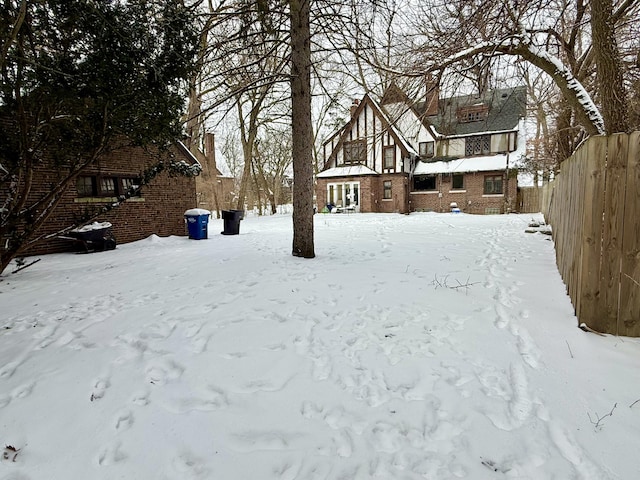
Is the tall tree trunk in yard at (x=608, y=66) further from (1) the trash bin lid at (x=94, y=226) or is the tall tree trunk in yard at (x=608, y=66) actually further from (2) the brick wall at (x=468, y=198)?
(2) the brick wall at (x=468, y=198)

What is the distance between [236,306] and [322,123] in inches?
1000

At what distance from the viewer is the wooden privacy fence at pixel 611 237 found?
295 centimetres

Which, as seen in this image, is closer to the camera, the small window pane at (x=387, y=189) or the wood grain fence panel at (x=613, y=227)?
the wood grain fence panel at (x=613, y=227)

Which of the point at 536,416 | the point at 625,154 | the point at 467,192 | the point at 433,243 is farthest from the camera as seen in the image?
the point at 467,192

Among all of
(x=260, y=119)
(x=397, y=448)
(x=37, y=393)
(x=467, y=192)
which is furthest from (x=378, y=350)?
(x=467, y=192)

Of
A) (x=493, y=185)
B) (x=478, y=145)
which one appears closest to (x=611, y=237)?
(x=493, y=185)

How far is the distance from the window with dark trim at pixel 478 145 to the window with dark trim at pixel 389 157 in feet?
17.2

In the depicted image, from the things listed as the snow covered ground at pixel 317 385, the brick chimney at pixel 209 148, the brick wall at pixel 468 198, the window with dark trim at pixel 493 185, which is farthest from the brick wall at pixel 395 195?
the snow covered ground at pixel 317 385

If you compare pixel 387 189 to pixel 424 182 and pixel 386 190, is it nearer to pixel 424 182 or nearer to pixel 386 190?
pixel 386 190

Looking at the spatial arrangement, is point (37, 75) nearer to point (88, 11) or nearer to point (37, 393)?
point (88, 11)

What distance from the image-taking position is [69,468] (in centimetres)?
187

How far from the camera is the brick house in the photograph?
9.24m

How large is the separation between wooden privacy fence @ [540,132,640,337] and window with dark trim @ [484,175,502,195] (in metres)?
21.6

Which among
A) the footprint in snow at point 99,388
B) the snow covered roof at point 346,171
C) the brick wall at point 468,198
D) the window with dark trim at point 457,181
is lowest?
the footprint in snow at point 99,388
